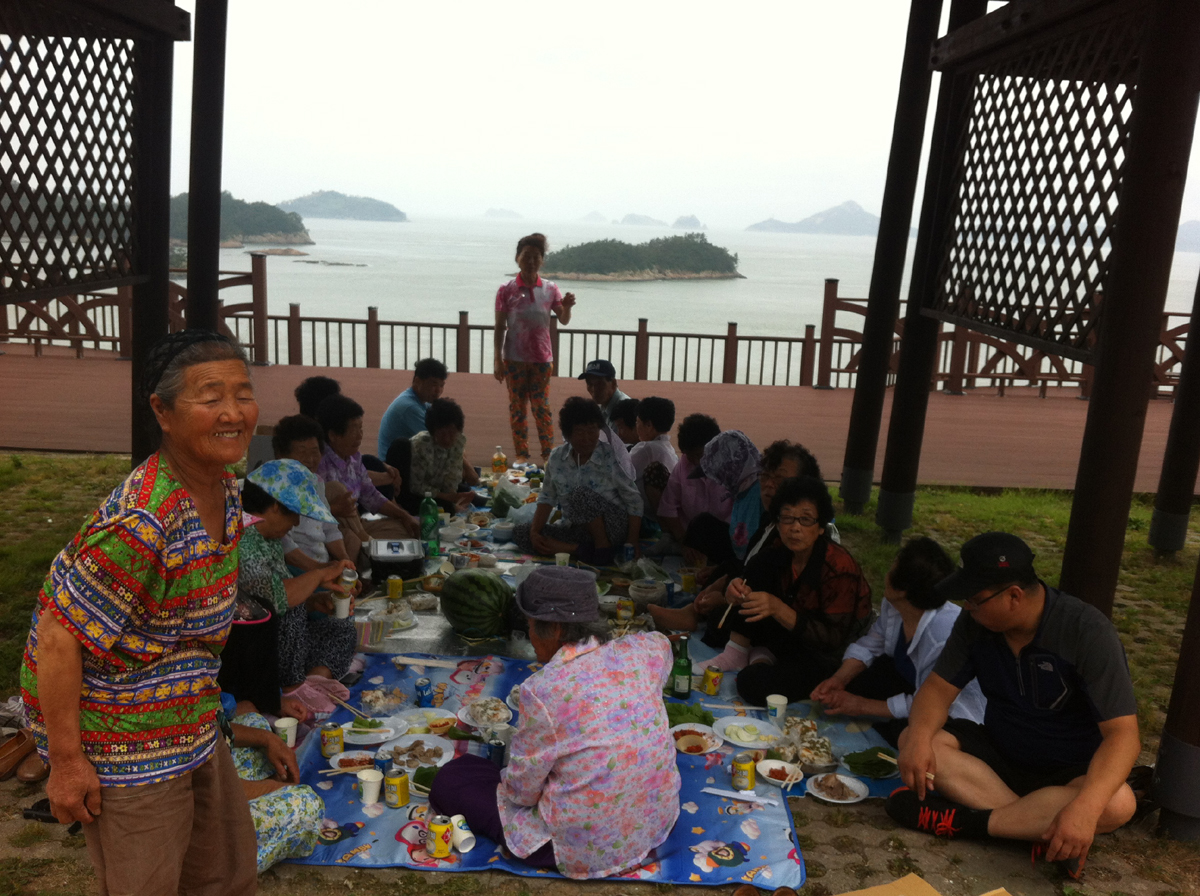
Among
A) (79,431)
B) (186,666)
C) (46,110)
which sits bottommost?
(79,431)

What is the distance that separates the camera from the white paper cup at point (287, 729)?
11.9 feet

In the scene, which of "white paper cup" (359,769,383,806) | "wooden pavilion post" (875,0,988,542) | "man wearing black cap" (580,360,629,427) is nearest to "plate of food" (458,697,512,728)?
"white paper cup" (359,769,383,806)

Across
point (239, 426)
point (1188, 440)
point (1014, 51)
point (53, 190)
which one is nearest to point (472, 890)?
point (239, 426)

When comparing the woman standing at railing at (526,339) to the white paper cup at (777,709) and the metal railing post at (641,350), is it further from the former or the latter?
the metal railing post at (641,350)

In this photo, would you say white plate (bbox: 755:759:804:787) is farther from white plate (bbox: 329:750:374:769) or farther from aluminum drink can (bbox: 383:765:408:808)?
white plate (bbox: 329:750:374:769)

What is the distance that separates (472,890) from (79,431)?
8019 mm

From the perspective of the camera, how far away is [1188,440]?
6953 millimetres

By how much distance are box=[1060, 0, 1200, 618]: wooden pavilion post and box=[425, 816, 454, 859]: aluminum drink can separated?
2787mm

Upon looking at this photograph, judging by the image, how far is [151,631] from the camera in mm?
2092

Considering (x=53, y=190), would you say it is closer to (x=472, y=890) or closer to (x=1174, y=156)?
(x=472, y=890)

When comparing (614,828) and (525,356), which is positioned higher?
(525,356)

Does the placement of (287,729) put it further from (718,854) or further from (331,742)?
(718,854)

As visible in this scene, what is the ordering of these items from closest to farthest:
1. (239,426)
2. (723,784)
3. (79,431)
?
1. (239,426)
2. (723,784)
3. (79,431)

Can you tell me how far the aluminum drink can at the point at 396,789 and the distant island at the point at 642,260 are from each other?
198 feet
